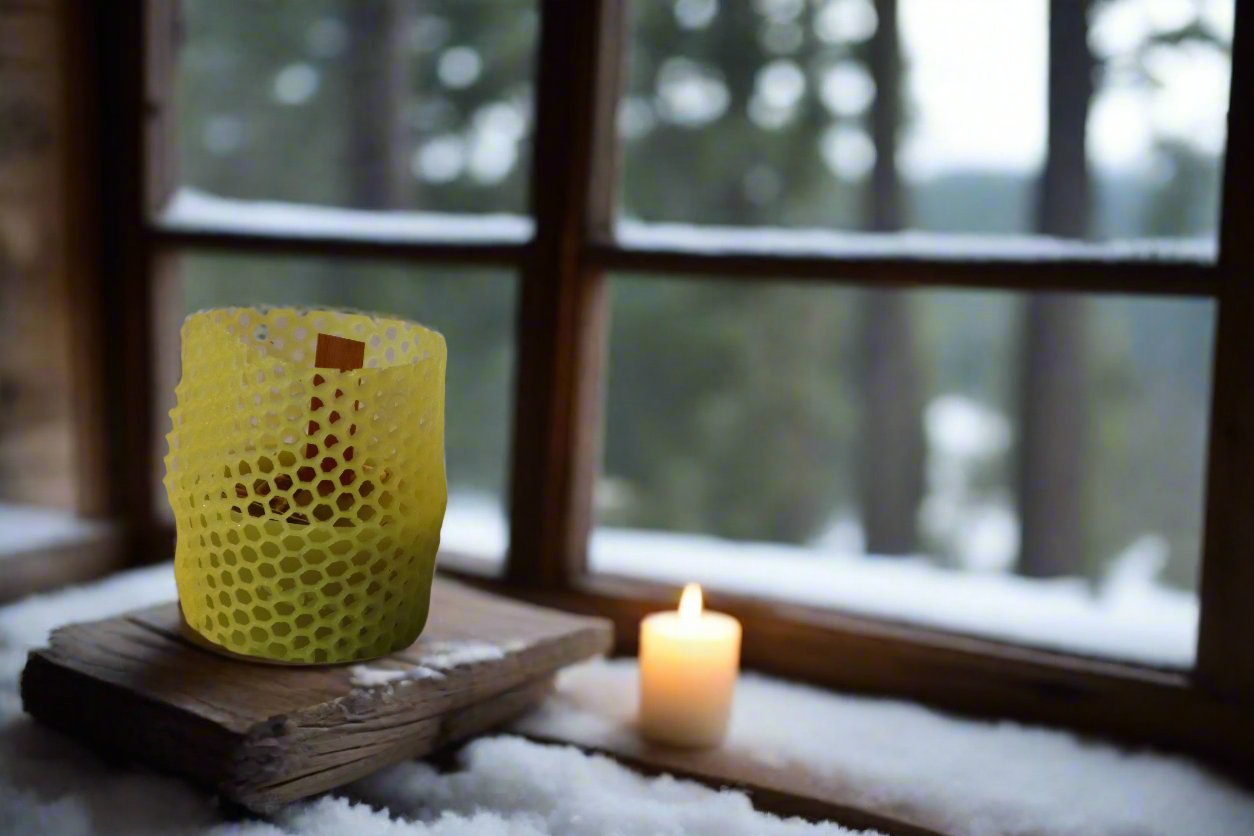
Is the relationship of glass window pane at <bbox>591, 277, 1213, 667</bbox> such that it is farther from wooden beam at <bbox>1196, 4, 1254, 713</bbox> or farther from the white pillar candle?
the white pillar candle

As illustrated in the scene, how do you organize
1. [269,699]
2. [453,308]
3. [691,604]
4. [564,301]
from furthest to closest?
[453,308] < [564,301] < [691,604] < [269,699]

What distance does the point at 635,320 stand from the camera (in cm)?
349

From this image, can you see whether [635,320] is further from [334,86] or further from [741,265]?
[741,265]

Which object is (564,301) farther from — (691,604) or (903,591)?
(903,591)

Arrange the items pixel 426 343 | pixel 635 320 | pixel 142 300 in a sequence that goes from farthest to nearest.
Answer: pixel 635 320 → pixel 142 300 → pixel 426 343

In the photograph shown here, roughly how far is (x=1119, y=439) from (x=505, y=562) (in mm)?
2643

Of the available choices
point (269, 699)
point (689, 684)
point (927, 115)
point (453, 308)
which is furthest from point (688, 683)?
point (453, 308)

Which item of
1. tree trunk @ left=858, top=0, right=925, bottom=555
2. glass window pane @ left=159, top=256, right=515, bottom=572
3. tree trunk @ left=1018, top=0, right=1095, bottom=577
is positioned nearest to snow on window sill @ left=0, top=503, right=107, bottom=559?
glass window pane @ left=159, top=256, right=515, bottom=572

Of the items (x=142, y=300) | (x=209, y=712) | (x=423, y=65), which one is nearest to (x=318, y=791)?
(x=209, y=712)

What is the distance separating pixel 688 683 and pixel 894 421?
235 centimetres

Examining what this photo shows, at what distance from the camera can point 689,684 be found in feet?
2.92

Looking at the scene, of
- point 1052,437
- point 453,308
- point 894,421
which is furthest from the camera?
point 894,421

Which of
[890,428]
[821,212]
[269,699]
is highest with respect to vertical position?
[821,212]

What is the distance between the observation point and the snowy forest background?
1.35 m
